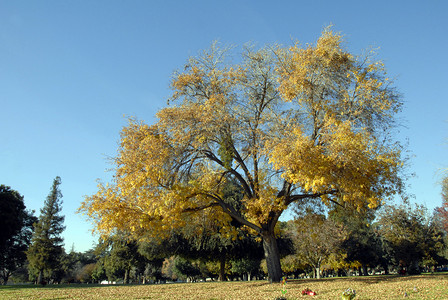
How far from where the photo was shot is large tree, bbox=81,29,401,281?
12.2 m

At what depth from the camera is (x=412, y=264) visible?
84.6 feet

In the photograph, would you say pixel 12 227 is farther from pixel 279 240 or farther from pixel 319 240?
pixel 319 240

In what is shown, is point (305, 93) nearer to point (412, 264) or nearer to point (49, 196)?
point (412, 264)

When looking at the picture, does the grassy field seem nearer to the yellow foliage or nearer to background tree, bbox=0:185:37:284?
the yellow foliage

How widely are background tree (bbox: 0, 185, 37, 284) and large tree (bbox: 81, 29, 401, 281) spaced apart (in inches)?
1036

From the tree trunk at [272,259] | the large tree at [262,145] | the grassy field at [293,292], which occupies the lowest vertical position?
the grassy field at [293,292]

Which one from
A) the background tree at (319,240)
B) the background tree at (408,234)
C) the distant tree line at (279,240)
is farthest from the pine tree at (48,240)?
the background tree at (408,234)

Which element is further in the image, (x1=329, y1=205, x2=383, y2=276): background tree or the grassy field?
(x1=329, y1=205, x2=383, y2=276): background tree

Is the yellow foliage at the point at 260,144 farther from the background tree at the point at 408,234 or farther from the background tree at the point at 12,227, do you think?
the background tree at the point at 12,227

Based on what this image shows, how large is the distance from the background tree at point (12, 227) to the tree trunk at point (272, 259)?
30456 mm

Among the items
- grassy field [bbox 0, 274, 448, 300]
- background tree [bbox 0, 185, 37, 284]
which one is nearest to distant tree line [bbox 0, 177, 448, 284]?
background tree [bbox 0, 185, 37, 284]

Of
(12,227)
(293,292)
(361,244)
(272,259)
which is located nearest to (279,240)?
(361,244)

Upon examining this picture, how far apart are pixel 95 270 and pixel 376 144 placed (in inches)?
3201

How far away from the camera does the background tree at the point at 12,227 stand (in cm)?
3347
